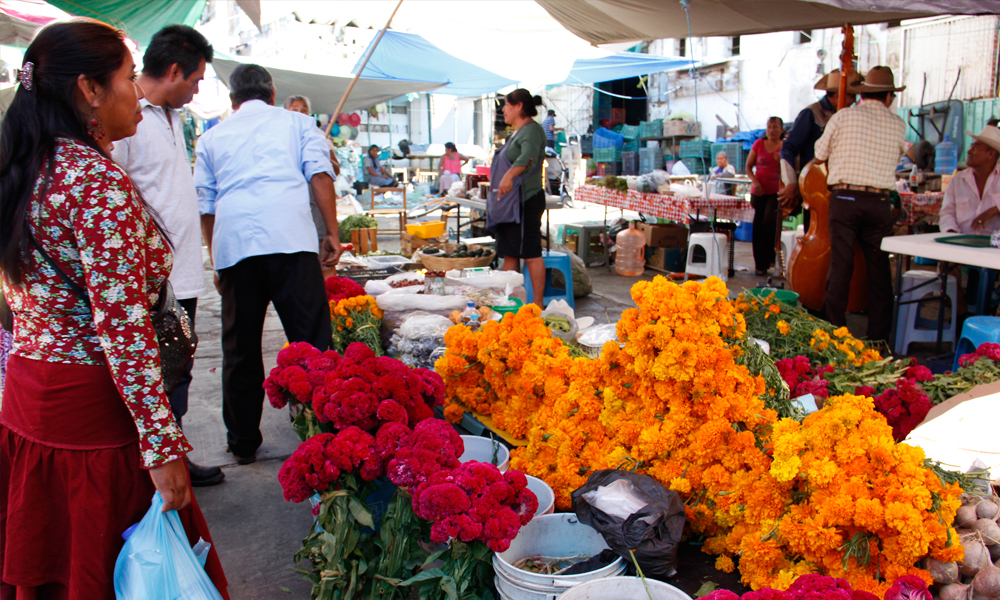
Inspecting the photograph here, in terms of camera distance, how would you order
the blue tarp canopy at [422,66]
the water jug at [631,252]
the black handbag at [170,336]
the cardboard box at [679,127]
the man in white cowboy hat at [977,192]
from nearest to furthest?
the black handbag at [170,336] < the man in white cowboy hat at [977,192] < the water jug at [631,252] < the blue tarp canopy at [422,66] < the cardboard box at [679,127]

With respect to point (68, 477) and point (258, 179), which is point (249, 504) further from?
point (68, 477)

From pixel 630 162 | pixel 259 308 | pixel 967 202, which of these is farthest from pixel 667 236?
pixel 630 162

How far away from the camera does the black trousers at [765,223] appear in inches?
323

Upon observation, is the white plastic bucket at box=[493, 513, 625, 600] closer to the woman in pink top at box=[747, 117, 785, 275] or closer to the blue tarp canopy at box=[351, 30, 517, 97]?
the woman in pink top at box=[747, 117, 785, 275]

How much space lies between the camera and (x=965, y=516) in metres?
1.60

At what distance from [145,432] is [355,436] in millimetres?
564

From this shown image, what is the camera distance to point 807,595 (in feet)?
3.78

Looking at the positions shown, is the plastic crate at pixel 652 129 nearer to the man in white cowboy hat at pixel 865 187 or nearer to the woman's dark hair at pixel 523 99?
the man in white cowboy hat at pixel 865 187

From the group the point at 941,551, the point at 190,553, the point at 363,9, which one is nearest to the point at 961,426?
the point at 941,551

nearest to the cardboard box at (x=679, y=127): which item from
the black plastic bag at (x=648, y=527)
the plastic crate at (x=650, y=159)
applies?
the plastic crate at (x=650, y=159)

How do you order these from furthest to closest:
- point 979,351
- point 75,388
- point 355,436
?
point 979,351, point 355,436, point 75,388

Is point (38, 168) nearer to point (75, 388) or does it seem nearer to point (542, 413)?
point (75, 388)

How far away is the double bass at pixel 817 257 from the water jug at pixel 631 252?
9.21ft

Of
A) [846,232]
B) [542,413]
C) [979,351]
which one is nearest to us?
[542,413]
